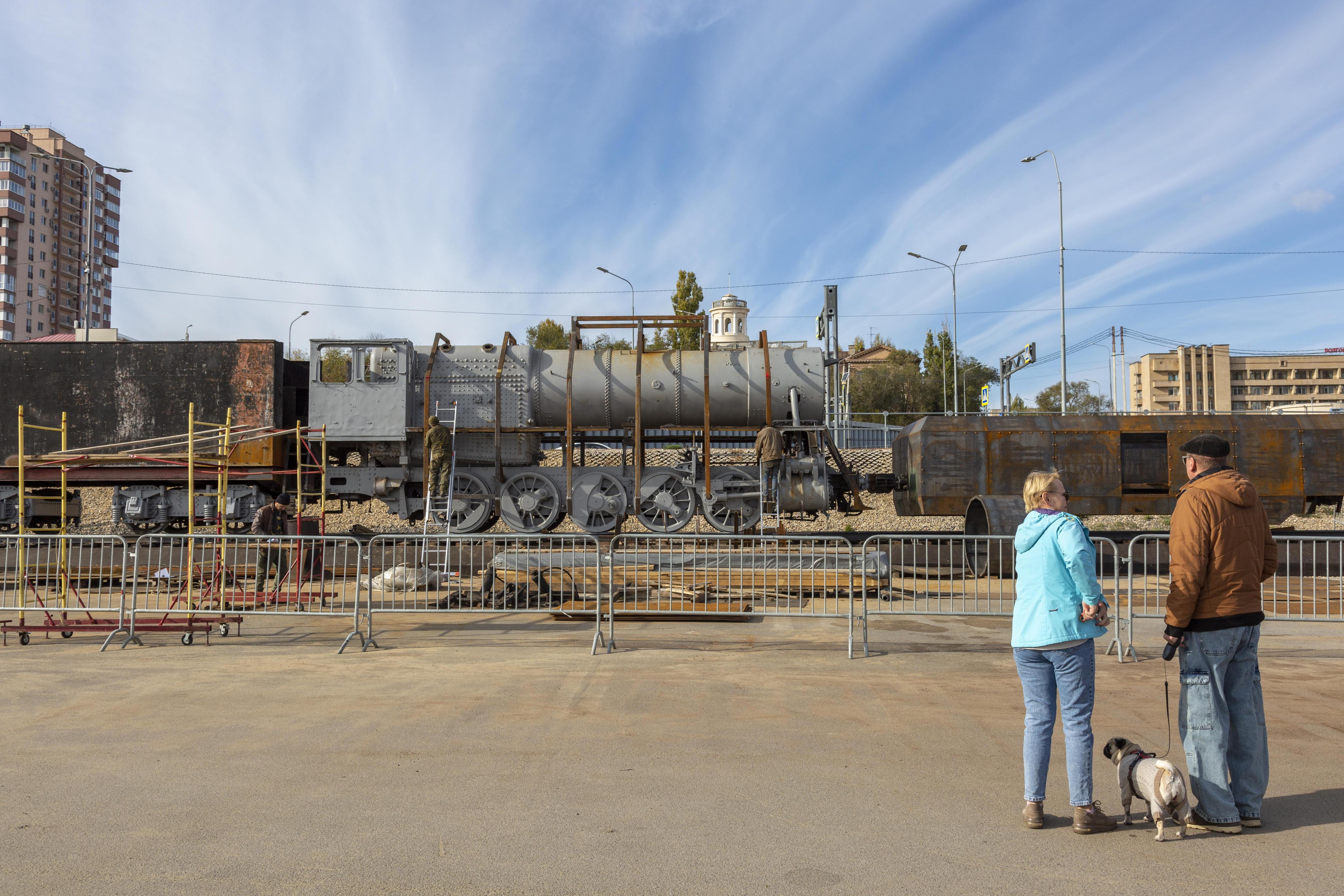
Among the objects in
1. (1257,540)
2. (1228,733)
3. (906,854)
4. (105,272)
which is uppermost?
(105,272)

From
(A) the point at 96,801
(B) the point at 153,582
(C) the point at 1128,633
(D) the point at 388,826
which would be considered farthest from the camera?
(B) the point at 153,582

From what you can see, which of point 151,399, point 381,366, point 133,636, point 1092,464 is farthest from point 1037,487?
point 151,399

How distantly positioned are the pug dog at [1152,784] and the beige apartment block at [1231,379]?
12285 centimetres

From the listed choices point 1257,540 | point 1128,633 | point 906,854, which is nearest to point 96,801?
point 906,854

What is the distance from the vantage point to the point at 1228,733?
3.79m

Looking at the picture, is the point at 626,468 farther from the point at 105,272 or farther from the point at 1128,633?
the point at 105,272

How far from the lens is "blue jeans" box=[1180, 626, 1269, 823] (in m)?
3.68

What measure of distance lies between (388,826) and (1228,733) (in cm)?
379

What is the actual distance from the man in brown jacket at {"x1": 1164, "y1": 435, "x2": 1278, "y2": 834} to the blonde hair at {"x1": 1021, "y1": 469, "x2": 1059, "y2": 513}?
520mm

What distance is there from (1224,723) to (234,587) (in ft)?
28.4

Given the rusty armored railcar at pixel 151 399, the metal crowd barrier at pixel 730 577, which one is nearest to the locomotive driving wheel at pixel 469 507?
the rusty armored railcar at pixel 151 399

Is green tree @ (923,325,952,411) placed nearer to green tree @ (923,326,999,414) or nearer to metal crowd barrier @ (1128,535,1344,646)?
green tree @ (923,326,999,414)

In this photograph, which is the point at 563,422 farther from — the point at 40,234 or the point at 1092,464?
the point at 40,234

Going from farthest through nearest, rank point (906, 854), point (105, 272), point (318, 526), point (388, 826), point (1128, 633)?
1. point (105, 272)
2. point (318, 526)
3. point (1128, 633)
4. point (388, 826)
5. point (906, 854)
